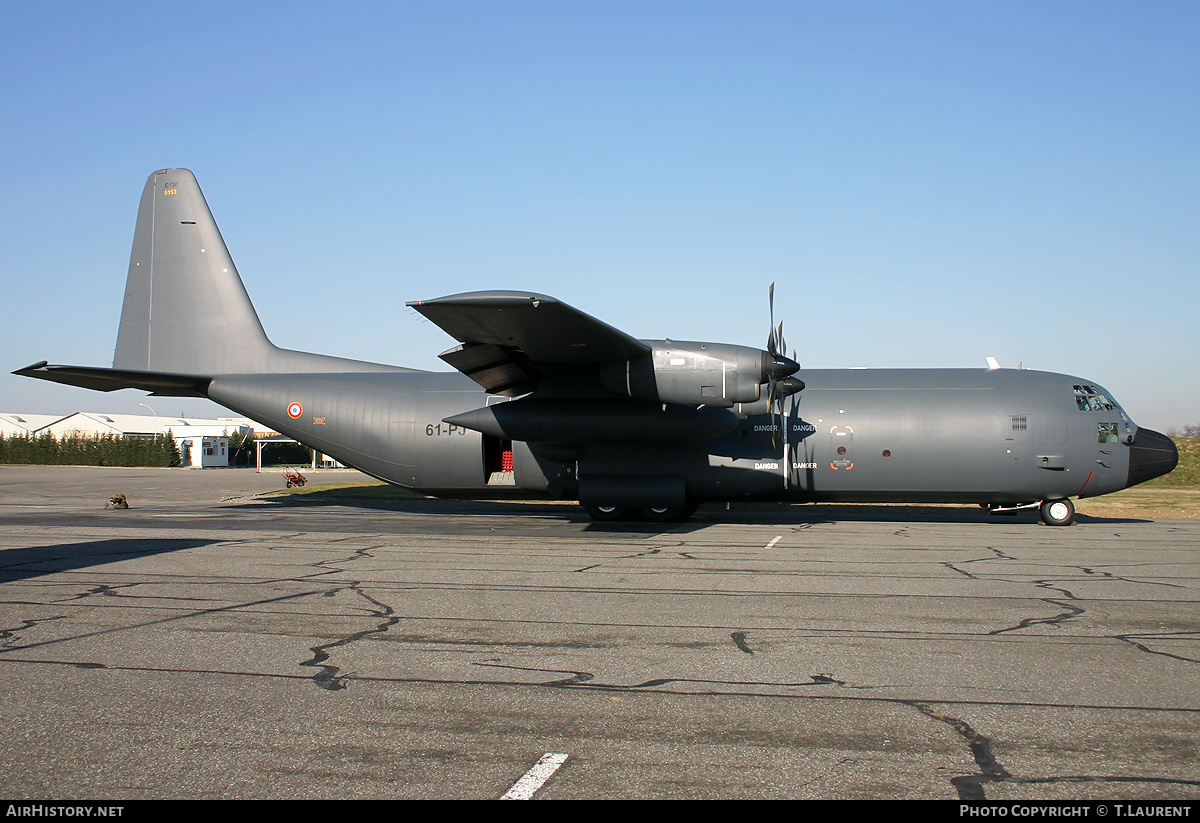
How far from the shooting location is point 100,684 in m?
6.37

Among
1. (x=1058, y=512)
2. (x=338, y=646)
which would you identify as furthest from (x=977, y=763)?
(x=1058, y=512)

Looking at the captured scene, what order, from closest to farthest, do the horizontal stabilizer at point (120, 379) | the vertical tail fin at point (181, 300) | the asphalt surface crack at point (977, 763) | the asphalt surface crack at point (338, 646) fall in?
the asphalt surface crack at point (977, 763) < the asphalt surface crack at point (338, 646) < the horizontal stabilizer at point (120, 379) < the vertical tail fin at point (181, 300)

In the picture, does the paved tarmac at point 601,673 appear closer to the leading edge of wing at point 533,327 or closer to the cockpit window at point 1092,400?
the leading edge of wing at point 533,327

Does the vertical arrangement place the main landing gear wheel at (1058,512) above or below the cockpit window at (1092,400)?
below

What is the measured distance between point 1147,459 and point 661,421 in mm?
11365

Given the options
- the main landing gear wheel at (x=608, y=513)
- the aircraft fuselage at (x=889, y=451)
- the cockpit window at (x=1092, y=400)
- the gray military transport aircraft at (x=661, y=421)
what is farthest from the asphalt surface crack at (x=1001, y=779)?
the cockpit window at (x=1092, y=400)

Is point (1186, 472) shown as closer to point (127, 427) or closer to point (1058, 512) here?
point (1058, 512)

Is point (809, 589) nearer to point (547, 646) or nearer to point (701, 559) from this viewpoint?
point (701, 559)

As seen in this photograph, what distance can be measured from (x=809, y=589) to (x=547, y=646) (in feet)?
14.3

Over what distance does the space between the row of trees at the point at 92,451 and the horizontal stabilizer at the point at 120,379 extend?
50.0m

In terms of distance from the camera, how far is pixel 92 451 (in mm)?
67812

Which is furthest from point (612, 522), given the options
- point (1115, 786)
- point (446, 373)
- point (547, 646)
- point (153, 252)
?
point (1115, 786)

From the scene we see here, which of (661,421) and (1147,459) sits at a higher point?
(661,421)

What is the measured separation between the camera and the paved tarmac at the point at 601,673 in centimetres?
466
